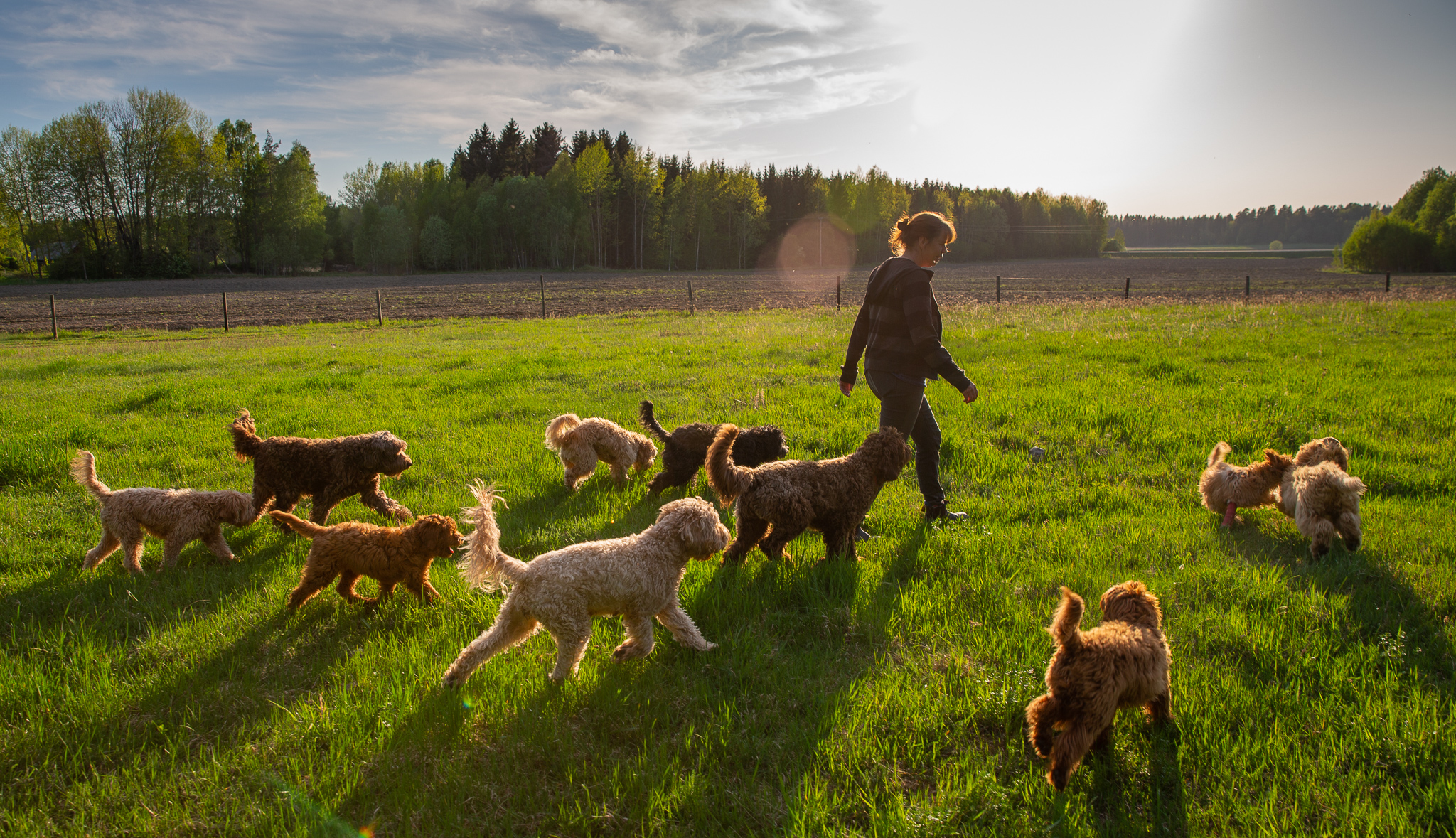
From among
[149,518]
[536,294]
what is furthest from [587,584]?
[536,294]

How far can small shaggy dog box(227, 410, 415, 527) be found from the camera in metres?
6.04

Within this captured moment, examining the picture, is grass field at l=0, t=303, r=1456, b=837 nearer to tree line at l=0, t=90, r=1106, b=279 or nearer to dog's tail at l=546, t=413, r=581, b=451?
dog's tail at l=546, t=413, r=581, b=451

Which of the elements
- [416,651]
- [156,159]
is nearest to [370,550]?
[416,651]

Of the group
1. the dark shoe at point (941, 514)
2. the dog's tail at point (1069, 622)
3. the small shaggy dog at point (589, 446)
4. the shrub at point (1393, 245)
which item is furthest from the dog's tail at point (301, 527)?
the shrub at point (1393, 245)

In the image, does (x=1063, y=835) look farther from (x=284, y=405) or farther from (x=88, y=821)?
(x=284, y=405)

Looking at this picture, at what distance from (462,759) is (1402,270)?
95904 millimetres

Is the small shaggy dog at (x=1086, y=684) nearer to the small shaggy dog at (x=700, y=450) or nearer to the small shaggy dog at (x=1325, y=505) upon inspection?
the small shaggy dog at (x=1325, y=505)

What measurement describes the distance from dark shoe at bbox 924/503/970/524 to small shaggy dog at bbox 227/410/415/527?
521 centimetres

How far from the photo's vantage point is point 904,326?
5852mm

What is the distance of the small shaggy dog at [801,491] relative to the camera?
16.4ft

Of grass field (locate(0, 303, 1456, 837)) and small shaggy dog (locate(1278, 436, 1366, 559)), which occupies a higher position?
small shaggy dog (locate(1278, 436, 1366, 559))

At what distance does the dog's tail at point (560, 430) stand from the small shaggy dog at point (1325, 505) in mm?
7004

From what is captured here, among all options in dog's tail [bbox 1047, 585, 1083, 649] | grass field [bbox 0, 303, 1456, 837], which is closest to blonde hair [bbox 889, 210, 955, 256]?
grass field [bbox 0, 303, 1456, 837]

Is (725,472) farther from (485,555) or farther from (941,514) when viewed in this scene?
(941,514)
